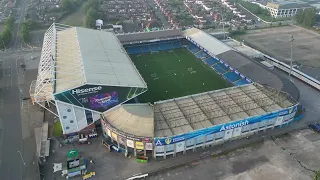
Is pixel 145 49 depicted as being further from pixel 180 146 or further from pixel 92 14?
pixel 180 146

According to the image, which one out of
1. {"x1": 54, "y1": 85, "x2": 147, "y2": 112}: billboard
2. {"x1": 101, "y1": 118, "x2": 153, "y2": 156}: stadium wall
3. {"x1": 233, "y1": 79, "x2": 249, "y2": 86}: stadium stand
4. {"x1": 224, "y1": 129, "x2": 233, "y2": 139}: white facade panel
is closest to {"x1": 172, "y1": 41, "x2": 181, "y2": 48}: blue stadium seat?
{"x1": 233, "y1": 79, "x2": 249, "y2": 86}: stadium stand

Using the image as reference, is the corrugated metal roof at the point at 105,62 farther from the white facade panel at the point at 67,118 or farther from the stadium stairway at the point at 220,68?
the stadium stairway at the point at 220,68

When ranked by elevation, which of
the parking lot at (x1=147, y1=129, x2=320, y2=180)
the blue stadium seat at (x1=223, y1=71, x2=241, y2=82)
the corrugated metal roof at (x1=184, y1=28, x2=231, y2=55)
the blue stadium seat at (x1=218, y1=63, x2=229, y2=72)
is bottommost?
the parking lot at (x1=147, y1=129, x2=320, y2=180)

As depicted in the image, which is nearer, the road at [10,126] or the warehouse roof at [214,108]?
the road at [10,126]

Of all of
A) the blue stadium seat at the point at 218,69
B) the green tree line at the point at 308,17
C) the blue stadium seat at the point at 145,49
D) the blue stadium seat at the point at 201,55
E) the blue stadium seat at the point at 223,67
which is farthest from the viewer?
the green tree line at the point at 308,17

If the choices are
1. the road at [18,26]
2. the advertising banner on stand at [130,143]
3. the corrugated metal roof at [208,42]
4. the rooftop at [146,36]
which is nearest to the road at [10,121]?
the road at [18,26]

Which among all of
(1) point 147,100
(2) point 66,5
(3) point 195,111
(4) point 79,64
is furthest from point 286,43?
(2) point 66,5

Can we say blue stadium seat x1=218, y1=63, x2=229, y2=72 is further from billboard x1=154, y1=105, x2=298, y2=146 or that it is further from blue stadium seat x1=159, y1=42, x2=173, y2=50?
billboard x1=154, y1=105, x2=298, y2=146

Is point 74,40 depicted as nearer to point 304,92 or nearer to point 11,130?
point 11,130
